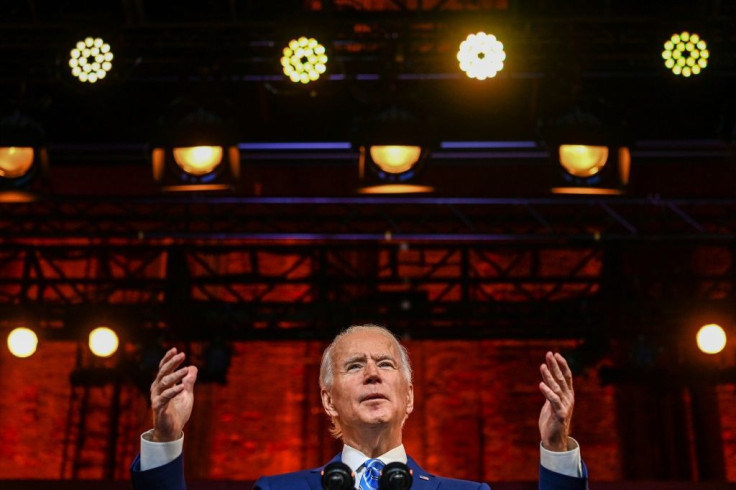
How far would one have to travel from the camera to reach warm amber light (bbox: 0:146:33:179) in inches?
208

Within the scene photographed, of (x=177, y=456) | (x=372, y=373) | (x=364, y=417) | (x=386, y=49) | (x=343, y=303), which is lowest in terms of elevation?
(x=177, y=456)

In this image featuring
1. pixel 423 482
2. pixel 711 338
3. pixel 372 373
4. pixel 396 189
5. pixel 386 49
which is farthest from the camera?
pixel 711 338

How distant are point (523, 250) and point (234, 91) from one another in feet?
9.60

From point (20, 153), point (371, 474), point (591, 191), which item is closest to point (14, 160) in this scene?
point (20, 153)

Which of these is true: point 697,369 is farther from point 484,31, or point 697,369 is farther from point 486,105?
point 484,31

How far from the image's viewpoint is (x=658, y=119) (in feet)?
21.7

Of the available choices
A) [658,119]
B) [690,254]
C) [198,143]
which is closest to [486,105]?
[658,119]

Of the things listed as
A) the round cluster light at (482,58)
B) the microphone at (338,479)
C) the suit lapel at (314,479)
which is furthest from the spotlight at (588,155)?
the microphone at (338,479)

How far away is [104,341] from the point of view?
8.27 metres

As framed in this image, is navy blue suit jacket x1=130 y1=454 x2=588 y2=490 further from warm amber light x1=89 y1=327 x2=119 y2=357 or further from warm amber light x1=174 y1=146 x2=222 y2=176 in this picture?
warm amber light x1=89 y1=327 x2=119 y2=357

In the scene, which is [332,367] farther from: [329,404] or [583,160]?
[583,160]

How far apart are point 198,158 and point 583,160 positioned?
1.85 m

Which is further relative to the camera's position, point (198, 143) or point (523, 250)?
point (523, 250)

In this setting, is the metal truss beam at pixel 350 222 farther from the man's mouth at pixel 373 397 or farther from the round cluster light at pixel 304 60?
the man's mouth at pixel 373 397
